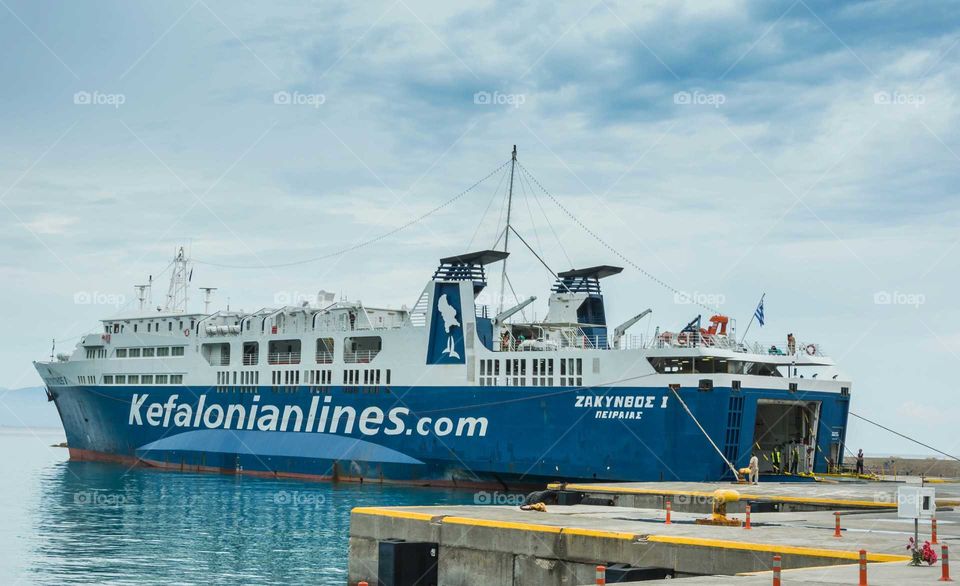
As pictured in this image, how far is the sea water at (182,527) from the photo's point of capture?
28.0 m

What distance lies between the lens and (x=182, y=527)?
122 feet

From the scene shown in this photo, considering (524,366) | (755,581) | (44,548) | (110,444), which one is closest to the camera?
(755,581)

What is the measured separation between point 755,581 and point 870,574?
1.80 meters

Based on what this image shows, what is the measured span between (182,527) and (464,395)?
1566cm

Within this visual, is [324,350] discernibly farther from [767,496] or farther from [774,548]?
[774,548]

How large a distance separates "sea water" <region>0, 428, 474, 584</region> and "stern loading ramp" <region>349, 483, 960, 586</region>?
4336 millimetres

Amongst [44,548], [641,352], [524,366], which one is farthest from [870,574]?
[524,366]

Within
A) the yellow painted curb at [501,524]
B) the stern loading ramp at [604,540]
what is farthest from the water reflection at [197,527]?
the yellow painted curb at [501,524]

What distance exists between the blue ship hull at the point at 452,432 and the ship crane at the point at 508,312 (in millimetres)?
3425

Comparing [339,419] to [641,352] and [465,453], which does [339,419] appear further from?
[641,352]

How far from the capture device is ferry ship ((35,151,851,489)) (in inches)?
1736

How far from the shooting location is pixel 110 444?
222ft

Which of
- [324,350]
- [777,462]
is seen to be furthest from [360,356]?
[777,462]

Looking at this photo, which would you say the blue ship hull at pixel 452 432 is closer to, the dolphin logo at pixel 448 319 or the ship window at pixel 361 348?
the ship window at pixel 361 348
